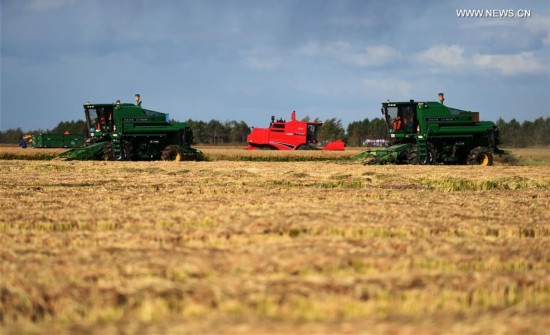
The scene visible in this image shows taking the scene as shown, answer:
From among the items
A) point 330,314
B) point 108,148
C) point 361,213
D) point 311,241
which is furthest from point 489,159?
point 330,314

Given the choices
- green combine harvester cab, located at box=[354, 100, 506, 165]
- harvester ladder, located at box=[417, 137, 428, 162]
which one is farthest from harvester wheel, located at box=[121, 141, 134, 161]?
harvester ladder, located at box=[417, 137, 428, 162]

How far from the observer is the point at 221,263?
450 cm

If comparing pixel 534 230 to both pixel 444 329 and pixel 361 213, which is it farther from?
pixel 444 329

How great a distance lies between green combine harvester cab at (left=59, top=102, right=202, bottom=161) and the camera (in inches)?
1025

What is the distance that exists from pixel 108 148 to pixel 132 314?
23655mm

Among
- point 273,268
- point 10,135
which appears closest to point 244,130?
point 10,135

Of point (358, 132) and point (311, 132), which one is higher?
point (358, 132)

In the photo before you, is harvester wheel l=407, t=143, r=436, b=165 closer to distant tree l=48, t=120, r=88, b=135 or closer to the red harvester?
the red harvester

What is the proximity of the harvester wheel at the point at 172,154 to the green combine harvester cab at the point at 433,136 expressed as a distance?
7.54 m

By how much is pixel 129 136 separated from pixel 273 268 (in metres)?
23.0

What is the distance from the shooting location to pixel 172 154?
87.0ft

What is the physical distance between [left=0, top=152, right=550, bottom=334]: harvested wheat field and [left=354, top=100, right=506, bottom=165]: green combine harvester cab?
52.2ft

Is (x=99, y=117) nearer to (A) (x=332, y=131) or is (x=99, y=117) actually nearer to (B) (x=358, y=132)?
(A) (x=332, y=131)

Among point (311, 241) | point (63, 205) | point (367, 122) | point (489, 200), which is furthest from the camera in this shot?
point (367, 122)
